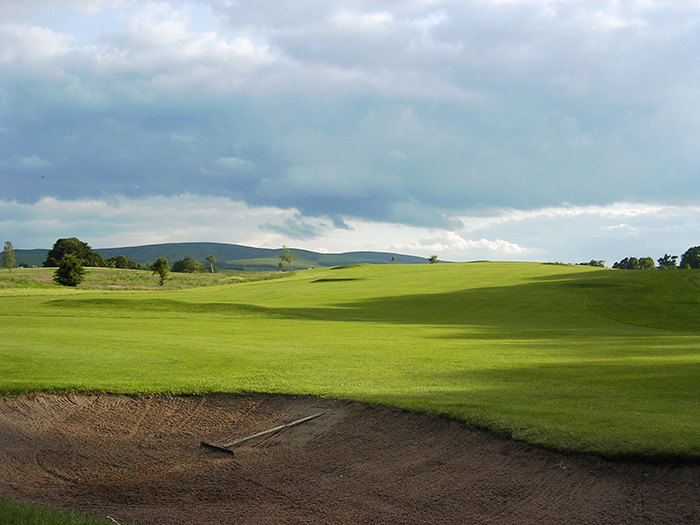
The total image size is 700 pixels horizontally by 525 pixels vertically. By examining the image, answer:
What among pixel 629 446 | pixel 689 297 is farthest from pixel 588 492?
pixel 689 297

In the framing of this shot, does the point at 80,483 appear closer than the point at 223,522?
No

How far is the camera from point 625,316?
41906 millimetres

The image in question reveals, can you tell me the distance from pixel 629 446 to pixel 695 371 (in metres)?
9.44

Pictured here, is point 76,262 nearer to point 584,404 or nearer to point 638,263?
point 584,404

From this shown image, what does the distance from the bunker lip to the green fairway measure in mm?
643

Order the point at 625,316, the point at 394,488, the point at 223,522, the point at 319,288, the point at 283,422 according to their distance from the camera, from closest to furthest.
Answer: the point at 223,522 < the point at 394,488 < the point at 283,422 < the point at 625,316 < the point at 319,288

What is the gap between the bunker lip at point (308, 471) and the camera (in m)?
7.21

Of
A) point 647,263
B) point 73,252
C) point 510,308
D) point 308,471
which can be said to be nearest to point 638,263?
point 647,263

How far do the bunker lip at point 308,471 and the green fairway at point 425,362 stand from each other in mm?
643

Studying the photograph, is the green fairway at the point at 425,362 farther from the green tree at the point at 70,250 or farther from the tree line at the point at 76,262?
the green tree at the point at 70,250

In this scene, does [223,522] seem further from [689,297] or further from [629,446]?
[689,297]

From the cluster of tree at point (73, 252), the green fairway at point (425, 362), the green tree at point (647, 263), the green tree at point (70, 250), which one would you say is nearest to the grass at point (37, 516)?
the green fairway at point (425, 362)

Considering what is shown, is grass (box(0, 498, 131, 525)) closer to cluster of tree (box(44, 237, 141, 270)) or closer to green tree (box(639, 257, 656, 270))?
cluster of tree (box(44, 237, 141, 270))

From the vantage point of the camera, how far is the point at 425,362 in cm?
1798
